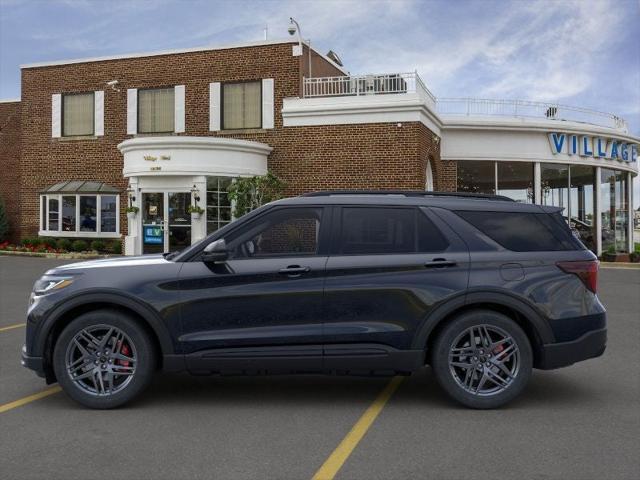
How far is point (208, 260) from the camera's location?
5.08 meters

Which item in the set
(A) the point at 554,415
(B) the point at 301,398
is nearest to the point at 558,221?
(A) the point at 554,415

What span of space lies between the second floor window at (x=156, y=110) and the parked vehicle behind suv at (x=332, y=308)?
1974 cm

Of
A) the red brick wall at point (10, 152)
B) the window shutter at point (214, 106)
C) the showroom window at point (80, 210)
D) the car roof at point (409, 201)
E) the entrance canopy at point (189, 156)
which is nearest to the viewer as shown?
the car roof at point (409, 201)

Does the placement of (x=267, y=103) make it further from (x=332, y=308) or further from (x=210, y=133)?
(x=332, y=308)

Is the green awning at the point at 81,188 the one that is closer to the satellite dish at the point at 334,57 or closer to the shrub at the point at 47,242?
the shrub at the point at 47,242

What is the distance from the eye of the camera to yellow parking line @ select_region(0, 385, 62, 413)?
5242mm

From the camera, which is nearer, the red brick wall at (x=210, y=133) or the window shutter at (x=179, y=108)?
the red brick wall at (x=210, y=133)

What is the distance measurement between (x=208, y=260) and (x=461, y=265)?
204 cm

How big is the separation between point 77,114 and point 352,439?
2400 centimetres

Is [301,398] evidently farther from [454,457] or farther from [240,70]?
[240,70]

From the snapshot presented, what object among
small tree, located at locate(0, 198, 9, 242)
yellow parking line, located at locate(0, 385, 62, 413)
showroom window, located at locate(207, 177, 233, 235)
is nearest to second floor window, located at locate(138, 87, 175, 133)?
showroom window, located at locate(207, 177, 233, 235)

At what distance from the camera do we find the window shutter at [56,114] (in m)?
25.5

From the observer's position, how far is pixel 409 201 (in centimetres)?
541

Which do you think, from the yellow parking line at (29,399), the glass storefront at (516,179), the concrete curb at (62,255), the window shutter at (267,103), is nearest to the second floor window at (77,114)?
the concrete curb at (62,255)
